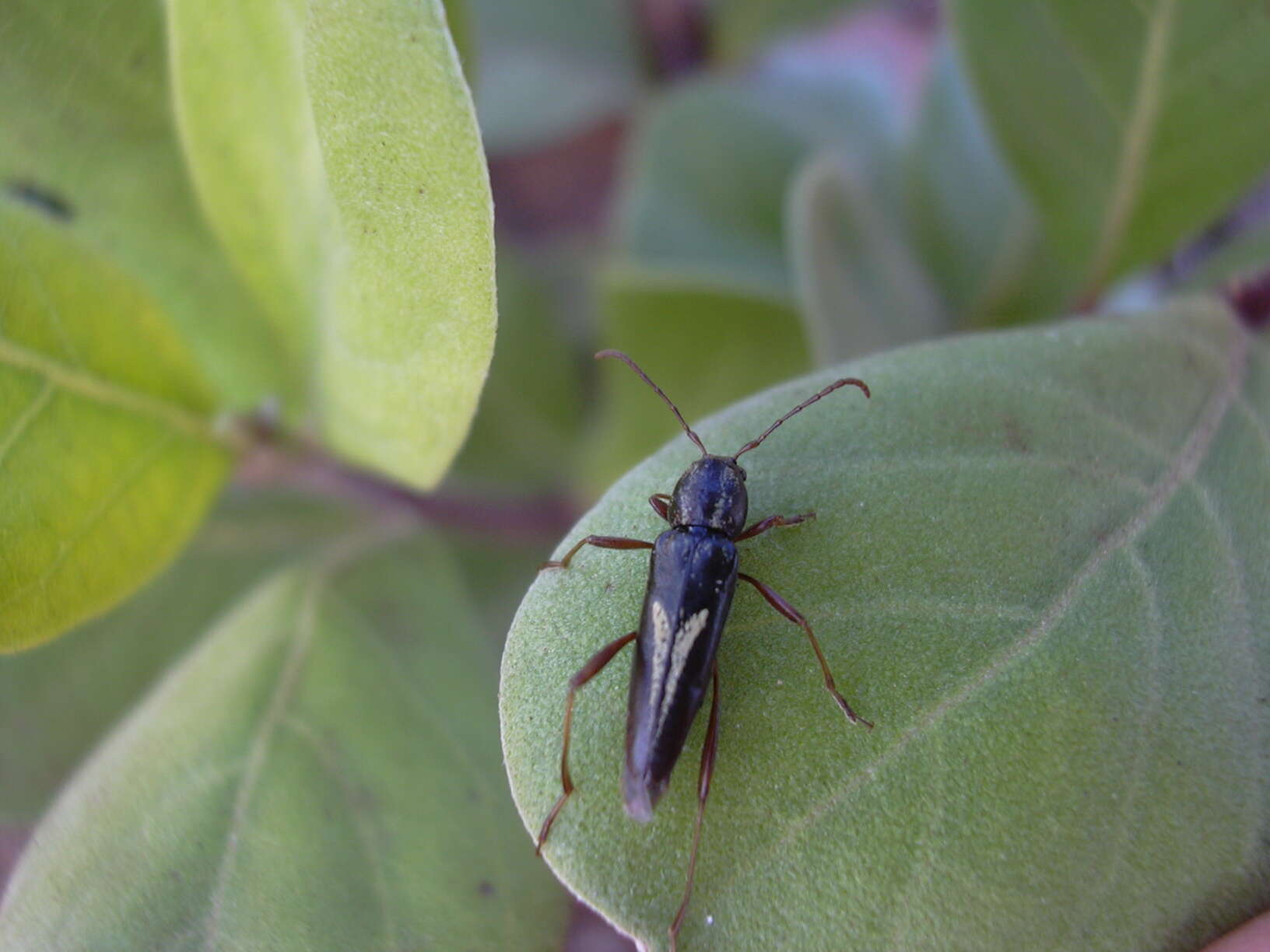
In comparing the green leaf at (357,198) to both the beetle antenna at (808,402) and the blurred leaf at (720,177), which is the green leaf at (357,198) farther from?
the blurred leaf at (720,177)

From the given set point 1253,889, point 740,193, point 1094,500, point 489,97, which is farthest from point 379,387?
point 489,97

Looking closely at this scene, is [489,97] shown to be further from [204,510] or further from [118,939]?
[118,939]

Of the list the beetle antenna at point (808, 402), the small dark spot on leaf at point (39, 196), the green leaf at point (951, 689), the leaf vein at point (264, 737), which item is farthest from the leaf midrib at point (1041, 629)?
the small dark spot on leaf at point (39, 196)

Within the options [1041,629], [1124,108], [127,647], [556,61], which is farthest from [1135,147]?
[127,647]

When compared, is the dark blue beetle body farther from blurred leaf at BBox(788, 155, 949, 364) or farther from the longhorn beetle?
blurred leaf at BBox(788, 155, 949, 364)

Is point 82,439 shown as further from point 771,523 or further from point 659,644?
point 771,523

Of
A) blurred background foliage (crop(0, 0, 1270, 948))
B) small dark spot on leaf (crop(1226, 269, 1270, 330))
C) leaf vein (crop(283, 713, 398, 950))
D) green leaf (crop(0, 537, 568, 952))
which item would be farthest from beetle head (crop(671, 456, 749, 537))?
small dark spot on leaf (crop(1226, 269, 1270, 330))
